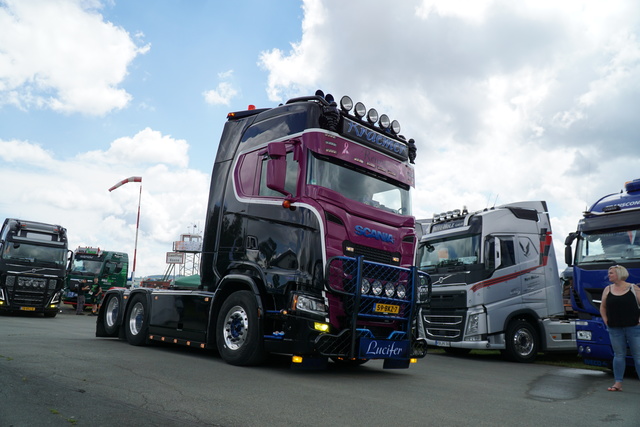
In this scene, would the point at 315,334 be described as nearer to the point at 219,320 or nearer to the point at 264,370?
the point at 264,370

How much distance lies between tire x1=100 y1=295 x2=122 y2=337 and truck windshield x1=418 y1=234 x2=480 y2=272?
7.04 metres

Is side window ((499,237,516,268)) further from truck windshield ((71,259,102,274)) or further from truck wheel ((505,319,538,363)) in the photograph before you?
truck windshield ((71,259,102,274))

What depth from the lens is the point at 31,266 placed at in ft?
59.7

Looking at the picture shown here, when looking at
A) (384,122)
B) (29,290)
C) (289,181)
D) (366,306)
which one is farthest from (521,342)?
(29,290)

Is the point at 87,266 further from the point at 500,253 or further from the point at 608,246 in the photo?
the point at 608,246

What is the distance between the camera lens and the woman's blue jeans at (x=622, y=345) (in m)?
7.44

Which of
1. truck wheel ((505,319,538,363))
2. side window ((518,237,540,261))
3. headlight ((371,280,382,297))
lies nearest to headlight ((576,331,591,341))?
truck wheel ((505,319,538,363))

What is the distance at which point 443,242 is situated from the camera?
13.0m

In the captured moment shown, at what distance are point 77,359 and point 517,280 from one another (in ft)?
30.3

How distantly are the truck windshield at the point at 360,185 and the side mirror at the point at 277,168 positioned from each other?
0.35m

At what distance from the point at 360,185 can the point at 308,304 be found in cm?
196

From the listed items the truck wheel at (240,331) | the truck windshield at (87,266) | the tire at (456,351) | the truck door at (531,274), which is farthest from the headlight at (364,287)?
the truck windshield at (87,266)

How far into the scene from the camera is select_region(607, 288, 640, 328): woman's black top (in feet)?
24.4

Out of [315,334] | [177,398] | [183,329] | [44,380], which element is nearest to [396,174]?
[315,334]
